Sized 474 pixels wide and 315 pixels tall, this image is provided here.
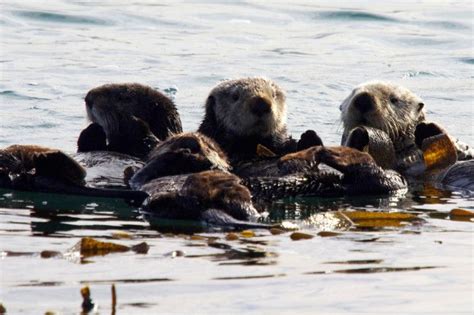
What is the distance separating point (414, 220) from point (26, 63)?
889 centimetres

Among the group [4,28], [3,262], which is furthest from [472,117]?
[3,262]

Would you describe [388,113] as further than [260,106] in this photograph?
Yes

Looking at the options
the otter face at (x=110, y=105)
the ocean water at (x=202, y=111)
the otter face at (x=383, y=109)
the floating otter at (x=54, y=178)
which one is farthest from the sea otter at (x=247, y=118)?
the floating otter at (x=54, y=178)

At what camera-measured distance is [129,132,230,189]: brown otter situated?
756 centimetres

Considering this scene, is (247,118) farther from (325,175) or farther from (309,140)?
(325,175)

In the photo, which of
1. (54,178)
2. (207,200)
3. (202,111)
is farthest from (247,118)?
(202,111)

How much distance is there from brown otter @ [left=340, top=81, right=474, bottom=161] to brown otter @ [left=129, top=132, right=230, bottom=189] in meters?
1.56

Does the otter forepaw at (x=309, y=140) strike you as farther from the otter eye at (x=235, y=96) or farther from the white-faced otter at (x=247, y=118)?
the otter eye at (x=235, y=96)

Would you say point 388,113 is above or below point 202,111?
above

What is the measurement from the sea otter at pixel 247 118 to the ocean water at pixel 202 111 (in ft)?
3.37

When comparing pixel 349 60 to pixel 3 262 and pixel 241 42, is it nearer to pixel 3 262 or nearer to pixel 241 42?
pixel 241 42

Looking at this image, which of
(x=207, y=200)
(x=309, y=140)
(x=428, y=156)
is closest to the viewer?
(x=207, y=200)

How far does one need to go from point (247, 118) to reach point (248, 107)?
0.10m

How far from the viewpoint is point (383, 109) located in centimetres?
905
